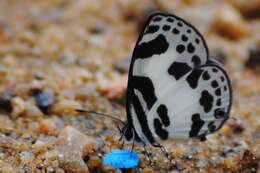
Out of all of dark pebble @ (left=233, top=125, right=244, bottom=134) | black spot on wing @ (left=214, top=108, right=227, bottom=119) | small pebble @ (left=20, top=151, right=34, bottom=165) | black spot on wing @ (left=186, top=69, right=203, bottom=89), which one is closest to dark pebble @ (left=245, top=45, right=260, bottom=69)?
dark pebble @ (left=233, top=125, right=244, bottom=134)

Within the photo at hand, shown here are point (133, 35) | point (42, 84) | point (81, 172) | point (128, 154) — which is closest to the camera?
point (81, 172)

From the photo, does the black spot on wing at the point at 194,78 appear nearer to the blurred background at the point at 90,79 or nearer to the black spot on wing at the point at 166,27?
the black spot on wing at the point at 166,27

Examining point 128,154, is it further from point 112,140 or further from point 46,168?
point 46,168

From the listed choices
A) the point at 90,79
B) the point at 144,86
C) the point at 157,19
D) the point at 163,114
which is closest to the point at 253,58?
the point at 90,79

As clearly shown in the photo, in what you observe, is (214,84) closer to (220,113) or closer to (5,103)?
(220,113)

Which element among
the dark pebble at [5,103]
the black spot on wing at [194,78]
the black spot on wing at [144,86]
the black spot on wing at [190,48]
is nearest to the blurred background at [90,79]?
the dark pebble at [5,103]

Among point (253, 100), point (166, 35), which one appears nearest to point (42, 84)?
point (166, 35)

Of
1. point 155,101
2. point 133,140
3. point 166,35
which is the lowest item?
point 133,140
